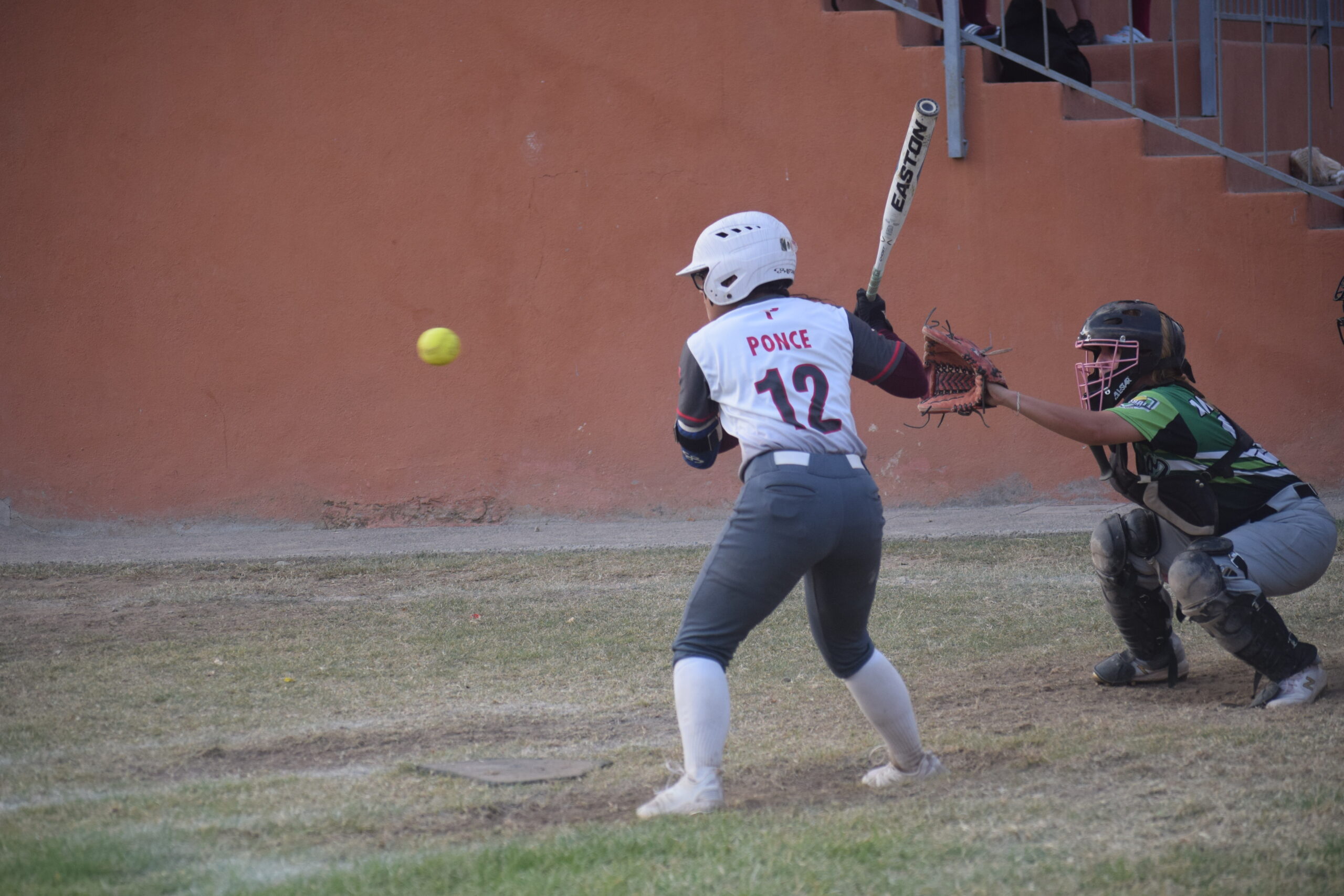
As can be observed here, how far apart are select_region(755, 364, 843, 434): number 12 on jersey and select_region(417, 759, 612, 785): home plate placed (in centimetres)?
134

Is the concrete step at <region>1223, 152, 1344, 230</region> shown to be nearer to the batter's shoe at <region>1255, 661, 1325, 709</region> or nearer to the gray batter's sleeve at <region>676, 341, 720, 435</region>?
the batter's shoe at <region>1255, 661, 1325, 709</region>

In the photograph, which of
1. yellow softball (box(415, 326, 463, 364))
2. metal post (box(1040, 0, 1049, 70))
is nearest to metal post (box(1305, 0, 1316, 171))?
metal post (box(1040, 0, 1049, 70))

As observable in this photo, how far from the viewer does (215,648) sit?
6.00m

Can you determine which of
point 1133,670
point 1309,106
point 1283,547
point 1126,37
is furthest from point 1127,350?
point 1126,37

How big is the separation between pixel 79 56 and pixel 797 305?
830cm

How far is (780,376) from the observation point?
11.8 ft

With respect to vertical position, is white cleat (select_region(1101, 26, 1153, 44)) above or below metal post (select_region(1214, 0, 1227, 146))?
above

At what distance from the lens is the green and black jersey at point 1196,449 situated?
4441mm

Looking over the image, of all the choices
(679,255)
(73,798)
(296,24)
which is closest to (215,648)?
(73,798)

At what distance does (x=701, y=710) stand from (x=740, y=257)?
1.35 metres

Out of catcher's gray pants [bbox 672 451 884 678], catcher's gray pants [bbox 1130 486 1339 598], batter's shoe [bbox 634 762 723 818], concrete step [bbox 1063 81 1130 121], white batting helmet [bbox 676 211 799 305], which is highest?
concrete step [bbox 1063 81 1130 121]

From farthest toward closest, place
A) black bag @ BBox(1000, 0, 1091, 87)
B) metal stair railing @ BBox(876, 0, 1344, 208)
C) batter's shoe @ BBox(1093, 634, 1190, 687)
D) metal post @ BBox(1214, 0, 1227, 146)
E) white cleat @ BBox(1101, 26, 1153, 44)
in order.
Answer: white cleat @ BBox(1101, 26, 1153, 44) < black bag @ BBox(1000, 0, 1091, 87) < metal post @ BBox(1214, 0, 1227, 146) < metal stair railing @ BBox(876, 0, 1344, 208) < batter's shoe @ BBox(1093, 634, 1190, 687)

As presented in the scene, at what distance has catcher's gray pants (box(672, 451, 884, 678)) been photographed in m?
3.43

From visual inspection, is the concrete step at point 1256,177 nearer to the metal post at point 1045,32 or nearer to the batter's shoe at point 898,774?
the metal post at point 1045,32
